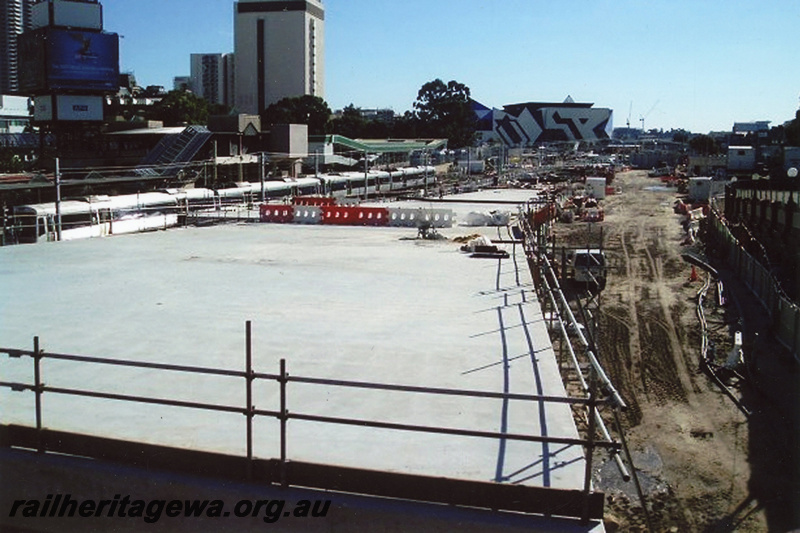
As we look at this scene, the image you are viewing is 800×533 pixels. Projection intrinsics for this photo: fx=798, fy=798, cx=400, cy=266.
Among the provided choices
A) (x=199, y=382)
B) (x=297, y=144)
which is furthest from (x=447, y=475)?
(x=297, y=144)

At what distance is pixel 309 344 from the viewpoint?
11.4m

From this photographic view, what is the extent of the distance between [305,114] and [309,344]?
127 meters

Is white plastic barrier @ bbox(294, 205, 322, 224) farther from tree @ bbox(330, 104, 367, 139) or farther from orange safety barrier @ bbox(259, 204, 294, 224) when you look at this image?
tree @ bbox(330, 104, 367, 139)

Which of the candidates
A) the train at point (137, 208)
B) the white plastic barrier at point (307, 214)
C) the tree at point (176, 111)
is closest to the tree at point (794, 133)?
the train at point (137, 208)

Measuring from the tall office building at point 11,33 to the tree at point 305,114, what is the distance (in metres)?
44.9

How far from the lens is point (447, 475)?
6.71m

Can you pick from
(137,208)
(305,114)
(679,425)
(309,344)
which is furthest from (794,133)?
(309,344)

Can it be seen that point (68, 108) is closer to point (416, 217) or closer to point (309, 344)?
point (416, 217)

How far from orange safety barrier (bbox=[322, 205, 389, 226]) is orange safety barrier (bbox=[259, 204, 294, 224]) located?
1.54m

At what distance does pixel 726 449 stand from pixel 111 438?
11296mm

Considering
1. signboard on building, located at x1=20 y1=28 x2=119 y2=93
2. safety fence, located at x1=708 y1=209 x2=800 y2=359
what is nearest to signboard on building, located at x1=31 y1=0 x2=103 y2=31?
signboard on building, located at x1=20 y1=28 x2=119 y2=93

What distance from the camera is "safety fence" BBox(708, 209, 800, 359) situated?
70.4 ft

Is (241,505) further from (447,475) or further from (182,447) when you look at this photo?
(447,475)

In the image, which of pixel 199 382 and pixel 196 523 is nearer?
pixel 196 523
